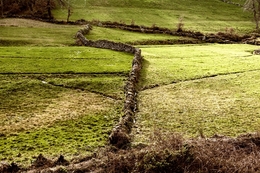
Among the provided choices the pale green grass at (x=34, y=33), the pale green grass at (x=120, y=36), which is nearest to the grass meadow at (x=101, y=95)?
the pale green grass at (x=34, y=33)

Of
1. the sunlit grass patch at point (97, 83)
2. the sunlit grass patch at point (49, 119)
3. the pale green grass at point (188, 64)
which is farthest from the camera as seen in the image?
the pale green grass at point (188, 64)

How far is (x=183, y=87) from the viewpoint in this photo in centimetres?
2691

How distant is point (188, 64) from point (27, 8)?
49142 mm

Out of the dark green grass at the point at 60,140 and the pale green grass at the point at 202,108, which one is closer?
the dark green grass at the point at 60,140

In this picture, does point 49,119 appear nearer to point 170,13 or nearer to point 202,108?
point 202,108

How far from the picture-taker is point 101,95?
79.0 ft

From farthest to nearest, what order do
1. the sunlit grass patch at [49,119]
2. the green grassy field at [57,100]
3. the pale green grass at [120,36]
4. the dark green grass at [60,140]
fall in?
the pale green grass at [120,36] → the green grassy field at [57,100] → the sunlit grass patch at [49,119] → the dark green grass at [60,140]

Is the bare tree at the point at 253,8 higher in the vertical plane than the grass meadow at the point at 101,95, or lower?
higher

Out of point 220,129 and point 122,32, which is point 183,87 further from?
point 122,32

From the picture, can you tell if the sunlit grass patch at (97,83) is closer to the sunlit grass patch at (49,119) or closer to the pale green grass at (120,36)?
the sunlit grass patch at (49,119)

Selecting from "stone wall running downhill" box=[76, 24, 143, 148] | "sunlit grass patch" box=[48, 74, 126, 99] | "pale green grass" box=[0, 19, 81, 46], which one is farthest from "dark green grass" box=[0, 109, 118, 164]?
"pale green grass" box=[0, 19, 81, 46]

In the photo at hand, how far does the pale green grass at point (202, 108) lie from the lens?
18.6 meters

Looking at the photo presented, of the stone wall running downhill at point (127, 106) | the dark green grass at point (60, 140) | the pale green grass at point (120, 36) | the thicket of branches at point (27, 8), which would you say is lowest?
the dark green grass at point (60, 140)

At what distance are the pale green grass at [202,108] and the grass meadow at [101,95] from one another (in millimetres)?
58
